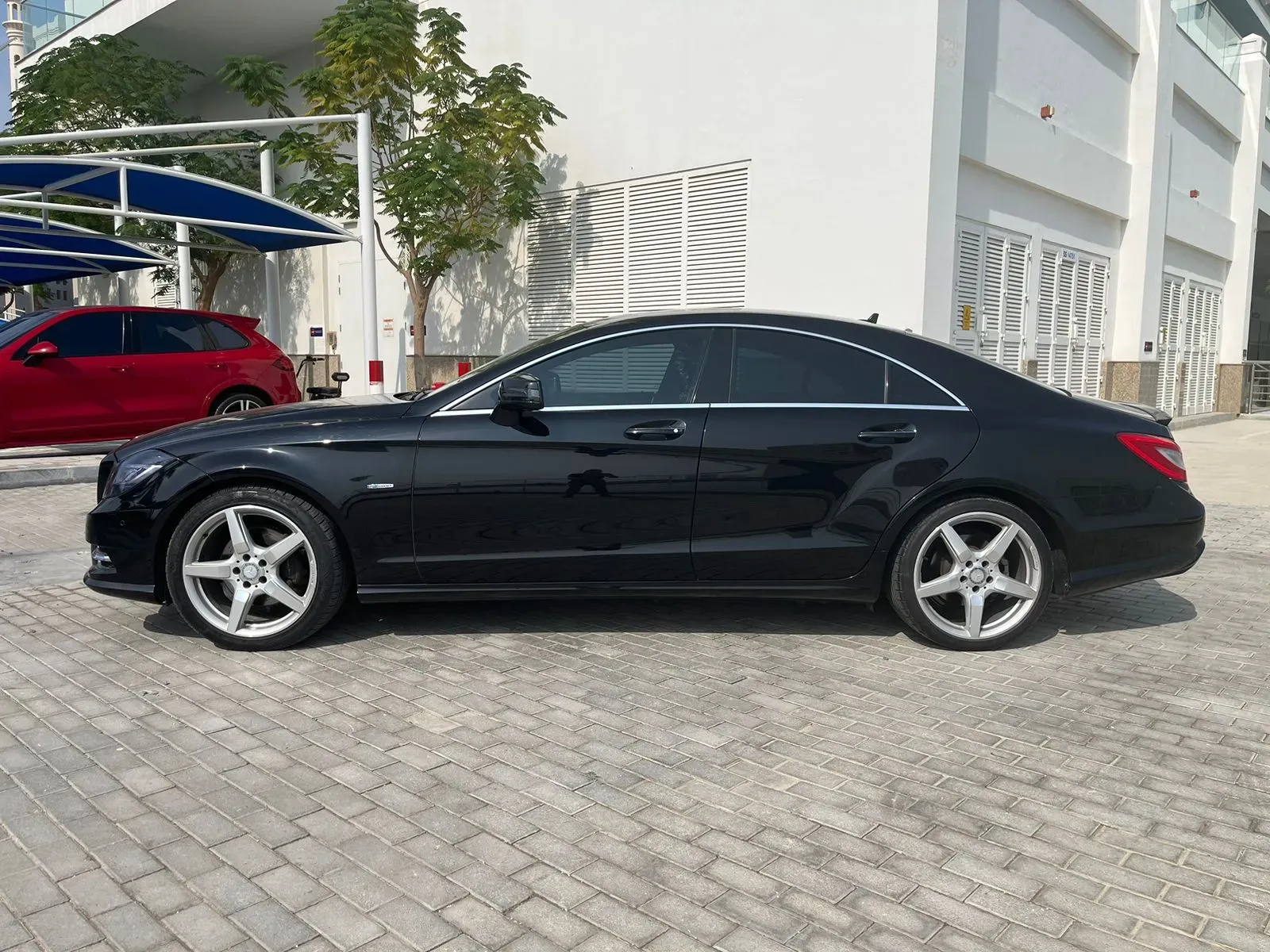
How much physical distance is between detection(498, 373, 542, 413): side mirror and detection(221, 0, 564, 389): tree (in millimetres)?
9752

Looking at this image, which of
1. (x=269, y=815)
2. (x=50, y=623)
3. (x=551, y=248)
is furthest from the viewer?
(x=551, y=248)

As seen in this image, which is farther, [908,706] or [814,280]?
[814,280]

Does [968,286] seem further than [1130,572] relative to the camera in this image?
Yes

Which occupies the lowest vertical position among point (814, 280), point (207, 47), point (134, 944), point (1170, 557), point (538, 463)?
point (134, 944)

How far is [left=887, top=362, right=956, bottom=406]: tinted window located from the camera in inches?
183

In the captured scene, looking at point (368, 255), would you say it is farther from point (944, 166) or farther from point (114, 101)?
point (114, 101)

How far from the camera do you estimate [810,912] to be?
252cm

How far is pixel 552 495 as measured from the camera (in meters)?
4.46

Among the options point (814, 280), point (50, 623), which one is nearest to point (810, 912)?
point (50, 623)

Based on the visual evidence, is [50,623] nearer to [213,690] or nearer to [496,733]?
[213,690]

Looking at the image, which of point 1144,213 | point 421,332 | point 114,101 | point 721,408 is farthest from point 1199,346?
point 114,101

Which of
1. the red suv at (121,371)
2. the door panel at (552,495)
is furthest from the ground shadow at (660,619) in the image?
the red suv at (121,371)

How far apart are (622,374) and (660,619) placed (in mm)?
1332

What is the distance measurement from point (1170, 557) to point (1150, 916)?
2.64 metres
